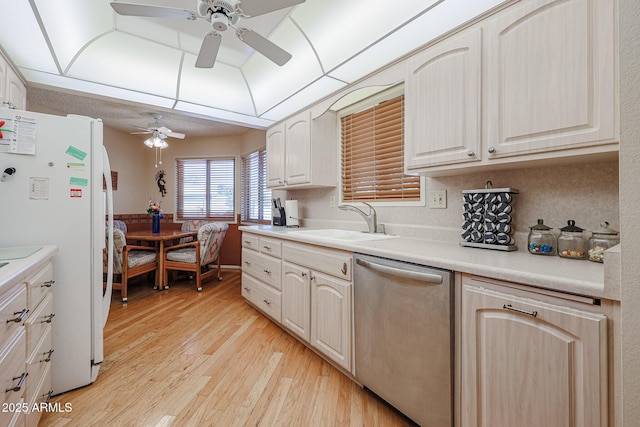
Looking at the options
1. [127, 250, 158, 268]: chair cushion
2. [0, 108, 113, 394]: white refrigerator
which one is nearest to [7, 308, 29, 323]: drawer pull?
[0, 108, 113, 394]: white refrigerator

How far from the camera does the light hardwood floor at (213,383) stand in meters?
1.42

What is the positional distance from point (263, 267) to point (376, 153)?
148 centimetres

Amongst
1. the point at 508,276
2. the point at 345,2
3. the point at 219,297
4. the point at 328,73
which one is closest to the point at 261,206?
the point at 219,297

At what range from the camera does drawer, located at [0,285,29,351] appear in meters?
0.94

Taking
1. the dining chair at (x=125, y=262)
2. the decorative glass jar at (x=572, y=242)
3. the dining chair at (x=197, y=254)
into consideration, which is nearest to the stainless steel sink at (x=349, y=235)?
the decorative glass jar at (x=572, y=242)

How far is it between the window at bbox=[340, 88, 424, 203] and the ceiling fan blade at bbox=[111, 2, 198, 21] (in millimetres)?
1478

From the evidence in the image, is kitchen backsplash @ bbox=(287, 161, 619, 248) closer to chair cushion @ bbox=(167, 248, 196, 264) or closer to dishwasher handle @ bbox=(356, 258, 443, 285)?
dishwasher handle @ bbox=(356, 258, 443, 285)

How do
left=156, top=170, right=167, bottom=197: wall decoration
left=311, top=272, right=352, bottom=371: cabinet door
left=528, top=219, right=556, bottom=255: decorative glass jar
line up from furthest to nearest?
left=156, top=170, right=167, bottom=197: wall decoration < left=311, top=272, right=352, bottom=371: cabinet door < left=528, top=219, right=556, bottom=255: decorative glass jar

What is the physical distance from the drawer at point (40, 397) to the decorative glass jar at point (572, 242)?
2390 mm

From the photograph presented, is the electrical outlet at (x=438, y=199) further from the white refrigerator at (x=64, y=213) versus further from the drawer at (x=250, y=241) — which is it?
the white refrigerator at (x=64, y=213)

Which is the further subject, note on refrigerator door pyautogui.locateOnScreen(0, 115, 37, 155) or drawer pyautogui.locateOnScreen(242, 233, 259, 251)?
drawer pyautogui.locateOnScreen(242, 233, 259, 251)

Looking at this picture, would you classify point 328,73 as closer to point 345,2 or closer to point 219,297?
point 345,2

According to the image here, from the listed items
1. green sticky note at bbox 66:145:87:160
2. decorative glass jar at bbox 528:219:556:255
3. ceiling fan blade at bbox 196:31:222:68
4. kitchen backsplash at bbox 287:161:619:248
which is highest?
ceiling fan blade at bbox 196:31:222:68

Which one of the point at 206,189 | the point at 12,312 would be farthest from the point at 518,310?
the point at 206,189
